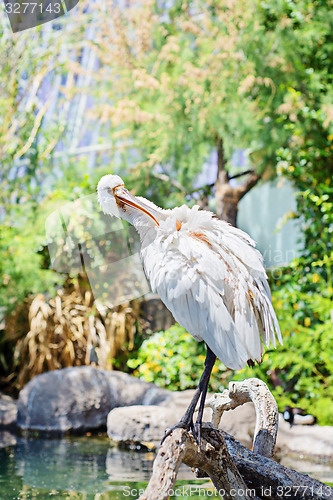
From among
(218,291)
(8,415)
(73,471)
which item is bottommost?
(73,471)

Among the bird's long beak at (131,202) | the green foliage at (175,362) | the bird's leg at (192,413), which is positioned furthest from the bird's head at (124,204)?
the green foliage at (175,362)

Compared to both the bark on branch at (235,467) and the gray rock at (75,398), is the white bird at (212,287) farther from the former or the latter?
the gray rock at (75,398)

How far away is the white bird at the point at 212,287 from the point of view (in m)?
2.18

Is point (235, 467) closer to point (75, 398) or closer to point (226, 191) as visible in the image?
point (75, 398)

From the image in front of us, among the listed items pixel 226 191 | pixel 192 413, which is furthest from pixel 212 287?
pixel 226 191

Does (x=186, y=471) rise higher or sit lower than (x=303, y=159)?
lower

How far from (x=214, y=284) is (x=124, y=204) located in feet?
2.44

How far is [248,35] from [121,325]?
12.9 ft

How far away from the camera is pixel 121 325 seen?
7359mm

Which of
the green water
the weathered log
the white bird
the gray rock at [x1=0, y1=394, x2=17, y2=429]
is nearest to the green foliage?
the green water

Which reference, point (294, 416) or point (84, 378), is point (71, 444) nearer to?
point (84, 378)

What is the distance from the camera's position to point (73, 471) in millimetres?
4117

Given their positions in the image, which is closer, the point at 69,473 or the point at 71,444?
the point at 69,473

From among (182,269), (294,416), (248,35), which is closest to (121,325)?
(294,416)
